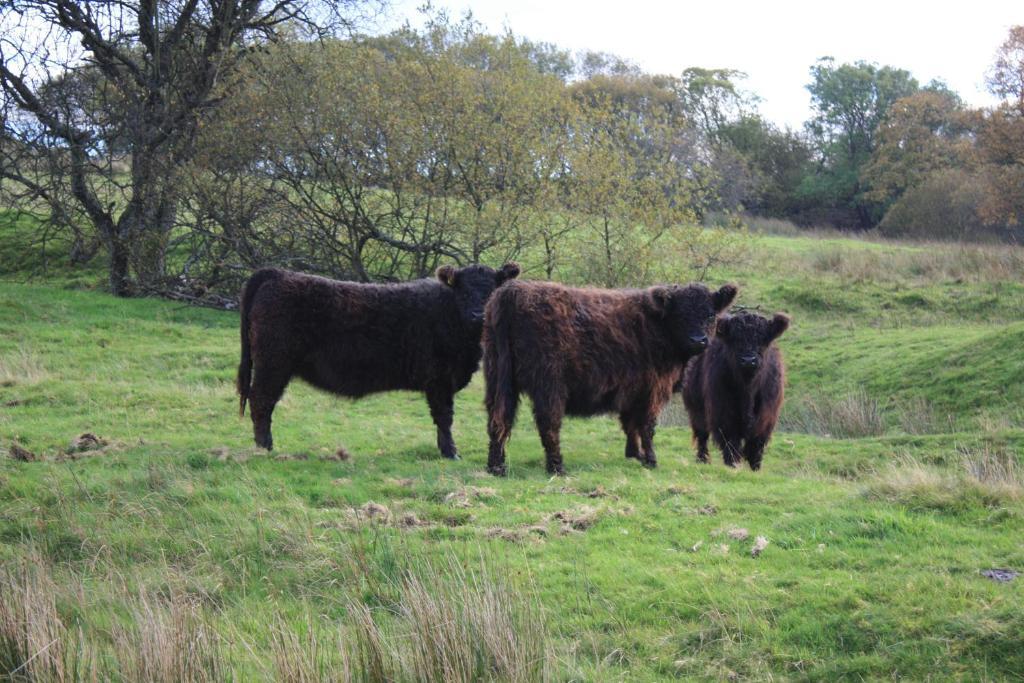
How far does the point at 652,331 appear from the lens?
1155cm

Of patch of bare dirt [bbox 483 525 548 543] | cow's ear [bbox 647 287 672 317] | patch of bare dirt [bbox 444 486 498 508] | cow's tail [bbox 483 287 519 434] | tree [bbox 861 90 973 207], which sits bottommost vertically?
patch of bare dirt [bbox 483 525 548 543]

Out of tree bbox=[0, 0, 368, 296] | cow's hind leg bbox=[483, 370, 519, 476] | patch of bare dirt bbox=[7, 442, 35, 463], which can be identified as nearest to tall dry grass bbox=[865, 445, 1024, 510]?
cow's hind leg bbox=[483, 370, 519, 476]

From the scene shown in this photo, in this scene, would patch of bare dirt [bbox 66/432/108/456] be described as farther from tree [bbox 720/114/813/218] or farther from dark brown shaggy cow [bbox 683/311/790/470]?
tree [bbox 720/114/813/218]

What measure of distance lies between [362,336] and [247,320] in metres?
1.34

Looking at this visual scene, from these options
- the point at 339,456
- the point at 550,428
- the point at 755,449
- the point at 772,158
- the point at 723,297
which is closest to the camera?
the point at 550,428

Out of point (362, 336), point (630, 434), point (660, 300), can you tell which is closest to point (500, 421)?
point (630, 434)

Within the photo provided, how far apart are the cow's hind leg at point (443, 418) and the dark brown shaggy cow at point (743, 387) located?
324 centimetres

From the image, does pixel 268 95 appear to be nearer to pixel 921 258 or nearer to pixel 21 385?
pixel 21 385

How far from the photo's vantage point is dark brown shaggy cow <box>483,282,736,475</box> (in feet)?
33.8

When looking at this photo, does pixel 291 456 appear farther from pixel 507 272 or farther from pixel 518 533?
pixel 518 533

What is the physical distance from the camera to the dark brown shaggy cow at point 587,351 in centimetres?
1030

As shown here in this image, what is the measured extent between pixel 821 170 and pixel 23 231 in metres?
42.2

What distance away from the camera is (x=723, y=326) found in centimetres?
1230

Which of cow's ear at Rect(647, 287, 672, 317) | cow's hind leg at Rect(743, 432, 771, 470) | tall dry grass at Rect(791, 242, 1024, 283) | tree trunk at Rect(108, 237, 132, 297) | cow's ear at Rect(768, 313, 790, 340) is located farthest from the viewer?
tall dry grass at Rect(791, 242, 1024, 283)
